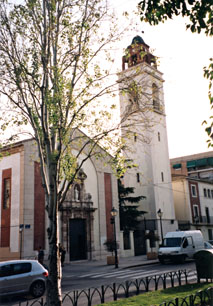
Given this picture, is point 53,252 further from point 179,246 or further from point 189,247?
point 189,247

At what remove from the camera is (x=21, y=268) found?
1224 cm

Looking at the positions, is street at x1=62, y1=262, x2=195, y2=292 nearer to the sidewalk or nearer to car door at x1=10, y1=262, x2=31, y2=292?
car door at x1=10, y1=262, x2=31, y2=292

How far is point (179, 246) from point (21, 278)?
42.5 ft

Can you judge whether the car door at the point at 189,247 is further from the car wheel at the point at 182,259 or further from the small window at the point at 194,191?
the small window at the point at 194,191

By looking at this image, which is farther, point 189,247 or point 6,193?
point 6,193

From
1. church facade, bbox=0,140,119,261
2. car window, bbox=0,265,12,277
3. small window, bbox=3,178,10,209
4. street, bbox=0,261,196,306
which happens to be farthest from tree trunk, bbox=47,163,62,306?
small window, bbox=3,178,10,209

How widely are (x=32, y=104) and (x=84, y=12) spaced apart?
3.00 metres

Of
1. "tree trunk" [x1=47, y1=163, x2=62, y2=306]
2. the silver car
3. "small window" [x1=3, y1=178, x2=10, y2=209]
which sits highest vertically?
"small window" [x1=3, y1=178, x2=10, y2=209]

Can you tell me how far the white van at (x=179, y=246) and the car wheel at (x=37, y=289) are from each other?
11.5 metres

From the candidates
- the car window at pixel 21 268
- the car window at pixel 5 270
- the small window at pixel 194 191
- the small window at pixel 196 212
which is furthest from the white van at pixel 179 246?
the small window at pixel 194 191

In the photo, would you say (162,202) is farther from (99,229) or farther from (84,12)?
(84,12)

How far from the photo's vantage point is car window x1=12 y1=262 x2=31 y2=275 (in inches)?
476

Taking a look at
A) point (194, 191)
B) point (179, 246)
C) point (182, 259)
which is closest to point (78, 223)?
point (179, 246)

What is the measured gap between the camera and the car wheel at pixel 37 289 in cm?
1222
